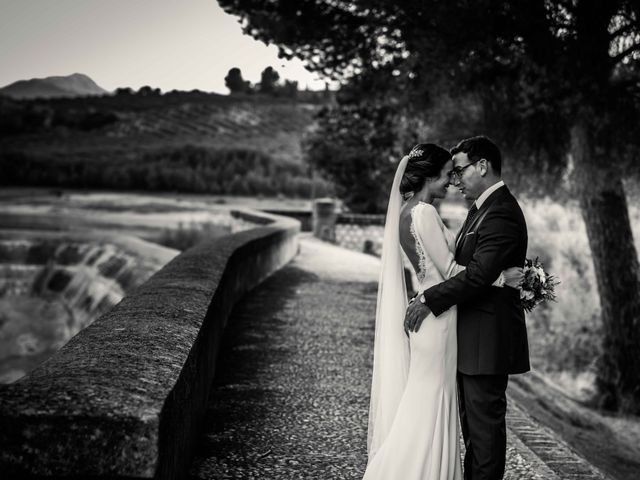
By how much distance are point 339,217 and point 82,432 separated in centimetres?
2138

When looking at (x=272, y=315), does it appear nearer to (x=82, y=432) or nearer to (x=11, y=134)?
(x=82, y=432)

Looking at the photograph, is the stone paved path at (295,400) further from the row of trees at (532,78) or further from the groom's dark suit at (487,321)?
the row of trees at (532,78)

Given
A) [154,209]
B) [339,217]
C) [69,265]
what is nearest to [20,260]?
[69,265]

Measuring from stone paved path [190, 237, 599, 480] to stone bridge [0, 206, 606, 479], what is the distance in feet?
0.04

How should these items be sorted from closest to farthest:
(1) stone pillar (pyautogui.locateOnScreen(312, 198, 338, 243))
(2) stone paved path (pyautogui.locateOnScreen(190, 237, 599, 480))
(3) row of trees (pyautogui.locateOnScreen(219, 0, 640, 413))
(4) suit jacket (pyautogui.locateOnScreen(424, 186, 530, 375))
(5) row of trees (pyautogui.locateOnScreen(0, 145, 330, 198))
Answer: (4) suit jacket (pyautogui.locateOnScreen(424, 186, 530, 375)) < (2) stone paved path (pyautogui.locateOnScreen(190, 237, 599, 480)) < (3) row of trees (pyautogui.locateOnScreen(219, 0, 640, 413)) < (1) stone pillar (pyautogui.locateOnScreen(312, 198, 338, 243)) < (5) row of trees (pyautogui.locateOnScreen(0, 145, 330, 198))

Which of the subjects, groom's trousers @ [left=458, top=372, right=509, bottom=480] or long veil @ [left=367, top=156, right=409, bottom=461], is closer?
groom's trousers @ [left=458, top=372, right=509, bottom=480]

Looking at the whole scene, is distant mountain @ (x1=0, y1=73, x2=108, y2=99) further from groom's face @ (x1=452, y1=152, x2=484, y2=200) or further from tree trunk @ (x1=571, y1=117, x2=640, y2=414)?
groom's face @ (x1=452, y1=152, x2=484, y2=200)

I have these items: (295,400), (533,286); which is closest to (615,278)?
(295,400)

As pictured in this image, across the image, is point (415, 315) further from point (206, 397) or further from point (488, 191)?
point (206, 397)

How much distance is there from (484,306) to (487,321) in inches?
2.7

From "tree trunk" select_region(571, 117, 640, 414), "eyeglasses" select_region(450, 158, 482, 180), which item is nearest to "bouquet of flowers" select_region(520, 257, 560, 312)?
"eyeglasses" select_region(450, 158, 482, 180)

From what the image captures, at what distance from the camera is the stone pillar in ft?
74.4

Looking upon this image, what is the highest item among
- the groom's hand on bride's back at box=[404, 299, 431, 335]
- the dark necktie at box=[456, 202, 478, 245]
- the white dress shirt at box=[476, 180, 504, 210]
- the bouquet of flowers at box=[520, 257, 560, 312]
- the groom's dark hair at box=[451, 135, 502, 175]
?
the groom's dark hair at box=[451, 135, 502, 175]

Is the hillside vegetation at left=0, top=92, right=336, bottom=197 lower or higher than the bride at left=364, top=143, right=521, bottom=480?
higher
